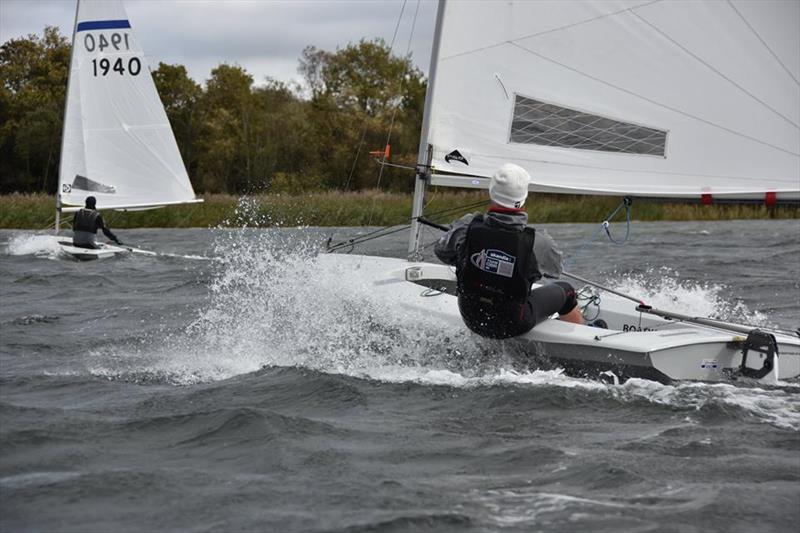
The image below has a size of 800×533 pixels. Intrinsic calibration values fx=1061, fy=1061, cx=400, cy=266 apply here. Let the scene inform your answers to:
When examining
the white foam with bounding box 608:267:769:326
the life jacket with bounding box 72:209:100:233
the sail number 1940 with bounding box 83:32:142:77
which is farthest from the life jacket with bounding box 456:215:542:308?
the sail number 1940 with bounding box 83:32:142:77

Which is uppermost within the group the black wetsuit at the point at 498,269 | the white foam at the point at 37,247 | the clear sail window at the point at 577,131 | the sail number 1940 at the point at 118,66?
the sail number 1940 at the point at 118,66

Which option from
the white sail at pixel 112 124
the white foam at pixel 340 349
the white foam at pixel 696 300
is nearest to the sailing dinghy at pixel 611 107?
the white foam at pixel 340 349

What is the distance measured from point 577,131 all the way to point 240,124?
30.0 meters

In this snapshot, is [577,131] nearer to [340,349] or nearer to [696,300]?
[696,300]

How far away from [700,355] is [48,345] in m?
3.86

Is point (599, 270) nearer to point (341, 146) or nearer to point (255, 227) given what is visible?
point (255, 227)

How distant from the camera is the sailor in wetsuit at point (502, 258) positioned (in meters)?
4.96

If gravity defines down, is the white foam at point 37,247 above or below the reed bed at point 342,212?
below

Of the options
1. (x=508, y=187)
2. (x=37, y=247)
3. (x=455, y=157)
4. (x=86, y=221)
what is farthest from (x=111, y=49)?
(x=508, y=187)

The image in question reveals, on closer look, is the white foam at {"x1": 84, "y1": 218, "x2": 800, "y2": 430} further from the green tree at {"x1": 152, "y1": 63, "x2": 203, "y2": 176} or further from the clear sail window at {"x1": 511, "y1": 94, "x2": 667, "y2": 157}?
the green tree at {"x1": 152, "y1": 63, "x2": 203, "y2": 176}

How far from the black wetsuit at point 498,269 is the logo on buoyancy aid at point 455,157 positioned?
1.16 metres

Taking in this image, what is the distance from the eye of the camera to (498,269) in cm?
498

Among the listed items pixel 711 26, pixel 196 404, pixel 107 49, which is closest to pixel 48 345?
pixel 196 404

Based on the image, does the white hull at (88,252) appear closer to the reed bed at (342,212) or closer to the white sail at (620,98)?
the reed bed at (342,212)
